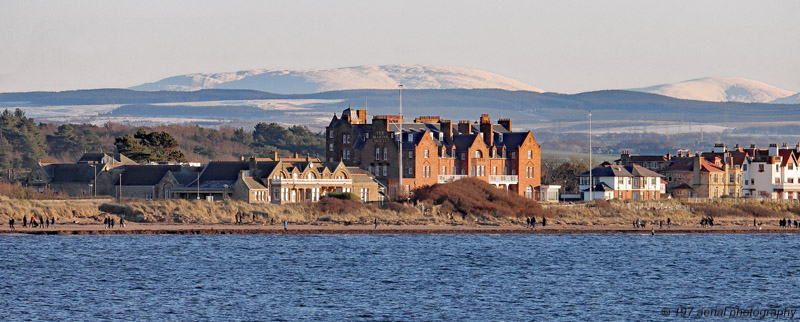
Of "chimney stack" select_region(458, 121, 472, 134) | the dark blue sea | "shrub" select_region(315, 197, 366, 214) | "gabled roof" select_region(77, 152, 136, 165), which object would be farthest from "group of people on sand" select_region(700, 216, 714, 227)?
"gabled roof" select_region(77, 152, 136, 165)

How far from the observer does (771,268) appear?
82.8 m

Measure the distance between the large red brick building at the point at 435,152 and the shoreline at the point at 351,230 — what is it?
23.2m

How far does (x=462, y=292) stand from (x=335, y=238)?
37856mm

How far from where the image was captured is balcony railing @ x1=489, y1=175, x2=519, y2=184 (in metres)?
135

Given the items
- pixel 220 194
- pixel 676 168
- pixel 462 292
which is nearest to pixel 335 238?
pixel 220 194

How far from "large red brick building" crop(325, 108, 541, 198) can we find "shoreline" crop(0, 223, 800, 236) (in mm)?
23234

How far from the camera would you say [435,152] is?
131750 mm

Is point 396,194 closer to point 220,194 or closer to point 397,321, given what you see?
point 220,194

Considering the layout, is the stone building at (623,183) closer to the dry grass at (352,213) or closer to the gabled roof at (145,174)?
the dry grass at (352,213)

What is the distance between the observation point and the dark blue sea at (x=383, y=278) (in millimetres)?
59094

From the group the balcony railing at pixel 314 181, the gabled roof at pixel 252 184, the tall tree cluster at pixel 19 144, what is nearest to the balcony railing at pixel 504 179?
the balcony railing at pixel 314 181

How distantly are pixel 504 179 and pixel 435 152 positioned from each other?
8572mm

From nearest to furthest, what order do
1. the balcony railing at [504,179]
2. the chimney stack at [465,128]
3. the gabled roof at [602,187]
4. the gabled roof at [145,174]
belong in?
1. the gabled roof at [145,174]
2. the balcony railing at [504,179]
3. the gabled roof at [602,187]
4. the chimney stack at [465,128]

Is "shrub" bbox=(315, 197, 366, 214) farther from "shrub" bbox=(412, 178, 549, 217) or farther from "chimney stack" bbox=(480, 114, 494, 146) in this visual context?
"chimney stack" bbox=(480, 114, 494, 146)
